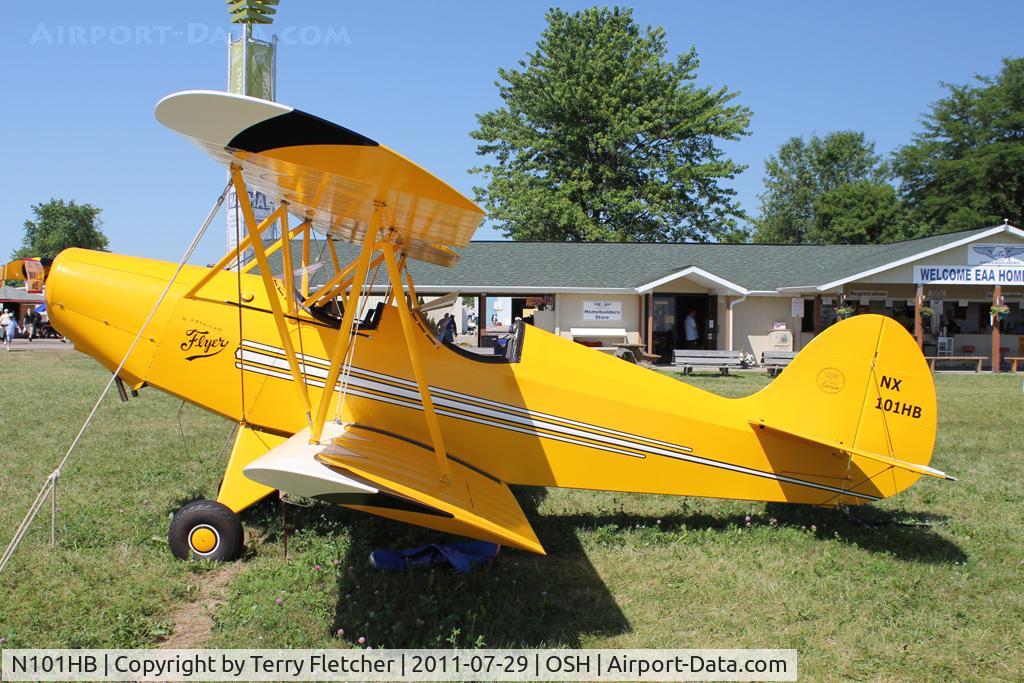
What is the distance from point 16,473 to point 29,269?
8.78 feet

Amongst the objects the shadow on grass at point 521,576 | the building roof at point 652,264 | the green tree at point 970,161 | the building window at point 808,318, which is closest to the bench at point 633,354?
the building roof at point 652,264

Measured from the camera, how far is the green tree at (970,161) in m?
45.2

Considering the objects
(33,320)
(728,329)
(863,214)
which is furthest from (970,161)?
(33,320)

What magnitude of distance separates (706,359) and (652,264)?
6.67m

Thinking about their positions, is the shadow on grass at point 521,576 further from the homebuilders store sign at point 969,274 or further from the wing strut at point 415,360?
the homebuilders store sign at point 969,274

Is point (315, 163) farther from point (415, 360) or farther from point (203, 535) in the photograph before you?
point (203, 535)

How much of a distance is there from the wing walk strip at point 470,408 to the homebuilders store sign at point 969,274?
68.0 ft

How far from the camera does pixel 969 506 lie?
22.6ft

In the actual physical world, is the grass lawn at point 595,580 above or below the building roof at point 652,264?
below

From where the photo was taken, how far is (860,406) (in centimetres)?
559

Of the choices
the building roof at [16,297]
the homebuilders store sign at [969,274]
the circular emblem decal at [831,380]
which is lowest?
the circular emblem decal at [831,380]

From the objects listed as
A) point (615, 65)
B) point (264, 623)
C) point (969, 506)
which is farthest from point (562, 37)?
point (264, 623)

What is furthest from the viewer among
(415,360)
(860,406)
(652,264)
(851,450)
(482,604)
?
(652,264)

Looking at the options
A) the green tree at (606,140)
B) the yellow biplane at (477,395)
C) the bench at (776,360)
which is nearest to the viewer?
the yellow biplane at (477,395)
